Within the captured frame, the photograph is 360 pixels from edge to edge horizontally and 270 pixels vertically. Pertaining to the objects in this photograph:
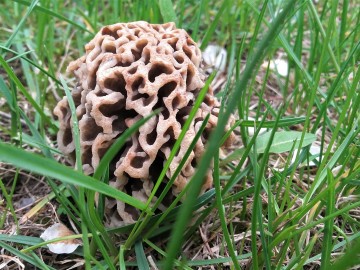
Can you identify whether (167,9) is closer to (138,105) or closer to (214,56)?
(214,56)

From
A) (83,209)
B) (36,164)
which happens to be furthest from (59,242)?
(36,164)

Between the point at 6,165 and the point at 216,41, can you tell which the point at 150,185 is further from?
the point at 216,41

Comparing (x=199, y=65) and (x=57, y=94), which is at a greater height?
(x=199, y=65)

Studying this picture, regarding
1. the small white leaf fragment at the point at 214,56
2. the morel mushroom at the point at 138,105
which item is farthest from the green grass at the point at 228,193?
the small white leaf fragment at the point at 214,56

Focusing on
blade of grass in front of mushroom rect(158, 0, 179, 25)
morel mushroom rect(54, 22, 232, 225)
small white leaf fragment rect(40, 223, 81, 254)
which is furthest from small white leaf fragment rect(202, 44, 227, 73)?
small white leaf fragment rect(40, 223, 81, 254)

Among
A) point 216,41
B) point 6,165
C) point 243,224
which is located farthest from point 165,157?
point 216,41

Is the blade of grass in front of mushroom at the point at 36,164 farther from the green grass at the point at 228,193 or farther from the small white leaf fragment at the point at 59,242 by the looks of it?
the small white leaf fragment at the point at 59,242
